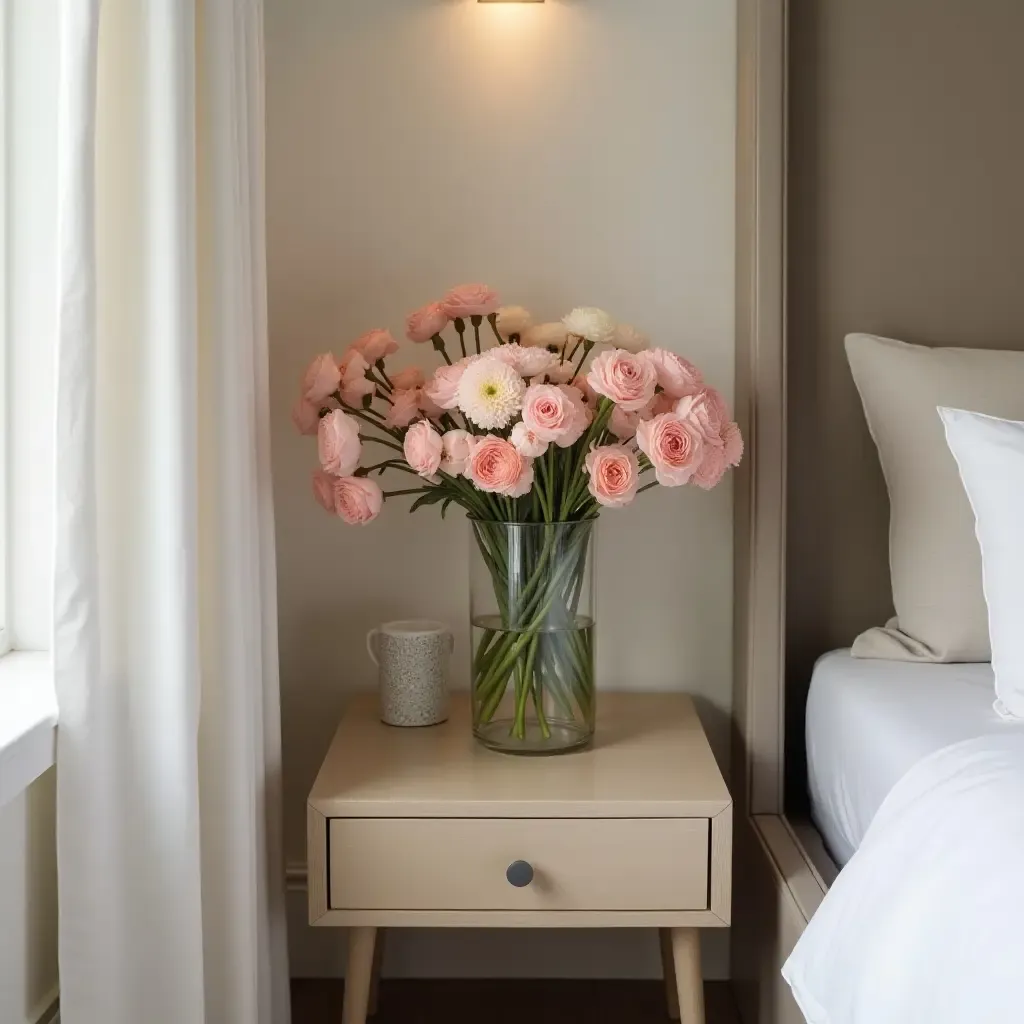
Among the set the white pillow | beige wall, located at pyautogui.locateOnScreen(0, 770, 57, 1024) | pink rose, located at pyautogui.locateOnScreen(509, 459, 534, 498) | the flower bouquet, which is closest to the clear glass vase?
the flower bouquet

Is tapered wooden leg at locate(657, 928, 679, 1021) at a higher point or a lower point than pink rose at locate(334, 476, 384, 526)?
lower

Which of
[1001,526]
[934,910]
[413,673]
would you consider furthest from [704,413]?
[934,910]

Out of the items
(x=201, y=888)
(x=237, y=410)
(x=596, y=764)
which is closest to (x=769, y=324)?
(x=596, y=764)

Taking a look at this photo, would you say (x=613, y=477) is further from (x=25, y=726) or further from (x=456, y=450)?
(x=25, y=726)

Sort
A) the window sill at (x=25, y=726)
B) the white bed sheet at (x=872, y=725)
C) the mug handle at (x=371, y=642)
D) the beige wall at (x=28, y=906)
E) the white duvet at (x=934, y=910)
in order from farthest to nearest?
the mug handle at (x=371, y=642) → the white bed sheet at (x=872, y=725) → the beige wall at (x=28, y=906) → the window sill at (x=25, y=726) → the white duvet at (x=934, y=910)

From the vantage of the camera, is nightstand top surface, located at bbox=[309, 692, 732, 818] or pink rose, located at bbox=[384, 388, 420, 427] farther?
pink rose, located at bbox=[384, 388, 420, 427]

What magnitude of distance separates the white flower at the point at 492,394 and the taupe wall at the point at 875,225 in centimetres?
61

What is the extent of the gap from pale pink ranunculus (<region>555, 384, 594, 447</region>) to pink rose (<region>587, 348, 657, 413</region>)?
4cm

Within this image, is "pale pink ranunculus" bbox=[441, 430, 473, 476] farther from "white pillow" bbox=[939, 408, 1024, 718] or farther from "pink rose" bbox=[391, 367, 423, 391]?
"white pillow" bbox=[939, 408, 1024, 718]

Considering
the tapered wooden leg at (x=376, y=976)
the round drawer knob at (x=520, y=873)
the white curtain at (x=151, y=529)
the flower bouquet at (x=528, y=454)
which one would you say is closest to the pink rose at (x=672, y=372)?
the flower bouquet at (x=528, y=454)

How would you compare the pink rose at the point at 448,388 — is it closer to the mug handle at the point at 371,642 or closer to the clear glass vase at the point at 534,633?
the clear glass vase at the point at 534,633

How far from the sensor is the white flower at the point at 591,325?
1.72 m

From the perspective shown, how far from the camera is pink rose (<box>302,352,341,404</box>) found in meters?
1.74

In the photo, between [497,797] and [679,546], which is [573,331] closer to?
[679,546]
